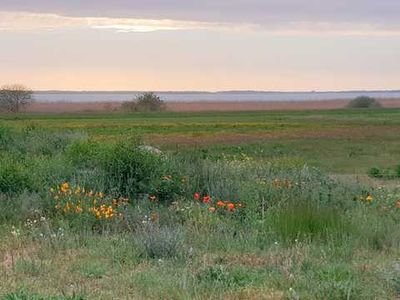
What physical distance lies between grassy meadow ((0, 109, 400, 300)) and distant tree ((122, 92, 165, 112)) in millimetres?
90775

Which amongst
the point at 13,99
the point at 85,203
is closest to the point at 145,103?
the point at 13,99

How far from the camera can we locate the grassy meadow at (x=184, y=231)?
251 inches

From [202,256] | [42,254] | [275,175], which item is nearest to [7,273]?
[42,254]

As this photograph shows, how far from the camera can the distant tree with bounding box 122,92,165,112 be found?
10575cm

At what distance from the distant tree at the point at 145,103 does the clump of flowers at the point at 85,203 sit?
311ft

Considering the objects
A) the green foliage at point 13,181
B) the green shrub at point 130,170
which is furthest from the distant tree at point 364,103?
the green foliage at point 13,181

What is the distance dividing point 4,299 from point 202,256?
2.87 metres

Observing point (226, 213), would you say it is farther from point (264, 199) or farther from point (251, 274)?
point (251, 274)

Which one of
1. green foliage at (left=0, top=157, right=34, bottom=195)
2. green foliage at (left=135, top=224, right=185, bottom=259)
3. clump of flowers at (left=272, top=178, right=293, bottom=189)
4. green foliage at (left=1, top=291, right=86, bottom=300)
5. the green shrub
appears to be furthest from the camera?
clump of flowers at (left=272, top=178, right=293, bottom=189)

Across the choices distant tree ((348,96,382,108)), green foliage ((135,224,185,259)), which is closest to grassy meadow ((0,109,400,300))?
green foliage ((135,224,185,259))

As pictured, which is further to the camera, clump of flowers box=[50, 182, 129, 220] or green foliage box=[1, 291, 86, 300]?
clump of flowers box=[50, 182, 129, 220]

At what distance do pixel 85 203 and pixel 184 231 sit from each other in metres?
2.04

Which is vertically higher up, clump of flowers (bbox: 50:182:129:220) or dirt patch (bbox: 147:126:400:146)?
clump of flowers (bbox: 50:182:129:220)

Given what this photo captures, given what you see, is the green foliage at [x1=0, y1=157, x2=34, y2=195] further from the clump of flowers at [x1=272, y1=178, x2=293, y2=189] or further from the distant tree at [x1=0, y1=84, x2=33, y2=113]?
the distant tree at [x1=0, y1=84, x2=33, y2=113]
